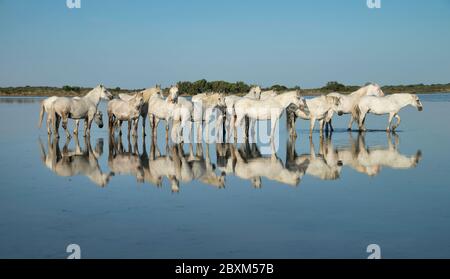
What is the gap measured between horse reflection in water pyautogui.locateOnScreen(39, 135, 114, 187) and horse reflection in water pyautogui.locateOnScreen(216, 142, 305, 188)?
278cm

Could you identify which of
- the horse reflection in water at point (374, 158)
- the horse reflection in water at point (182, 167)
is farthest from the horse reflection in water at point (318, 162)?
the horse reflection in water at point (182, 167)

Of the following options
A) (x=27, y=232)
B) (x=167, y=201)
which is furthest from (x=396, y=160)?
(x=27, y=232)

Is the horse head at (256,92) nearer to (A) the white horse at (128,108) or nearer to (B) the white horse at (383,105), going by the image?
(B) the white horse at (383,105)

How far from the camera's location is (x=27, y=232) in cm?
844

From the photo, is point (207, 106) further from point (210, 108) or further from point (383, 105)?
point (383, 105)

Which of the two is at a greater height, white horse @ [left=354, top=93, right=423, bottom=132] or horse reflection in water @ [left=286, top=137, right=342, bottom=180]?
white horse @ [left=354, top=93, right=423, bottom=132]

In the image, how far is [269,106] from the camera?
2006 centimetres

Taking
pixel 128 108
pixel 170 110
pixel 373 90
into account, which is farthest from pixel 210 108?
pixel 373 90

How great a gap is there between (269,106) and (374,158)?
5.24 metres

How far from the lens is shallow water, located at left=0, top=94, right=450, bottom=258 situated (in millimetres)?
7652

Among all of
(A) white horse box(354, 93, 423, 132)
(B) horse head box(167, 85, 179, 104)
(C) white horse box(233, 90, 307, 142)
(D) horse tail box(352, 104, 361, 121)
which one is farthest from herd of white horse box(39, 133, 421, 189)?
(D) horse tail box(352, 104, 361, 121)

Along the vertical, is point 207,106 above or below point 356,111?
above

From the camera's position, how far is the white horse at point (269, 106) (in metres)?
20.0

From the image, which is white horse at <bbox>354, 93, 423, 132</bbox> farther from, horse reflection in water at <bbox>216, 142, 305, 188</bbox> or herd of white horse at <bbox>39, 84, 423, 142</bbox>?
horse reflection in water at <bbox>216, 142, 305, 188</bbox>
